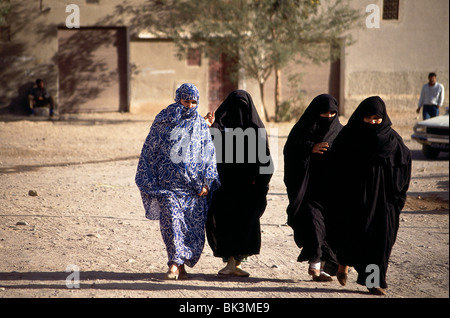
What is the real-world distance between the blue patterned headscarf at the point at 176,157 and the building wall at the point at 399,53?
43.8 feet

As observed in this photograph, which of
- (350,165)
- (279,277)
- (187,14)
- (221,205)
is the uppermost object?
(187,14)

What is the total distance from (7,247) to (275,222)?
276cm

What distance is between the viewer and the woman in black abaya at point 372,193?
4.38m

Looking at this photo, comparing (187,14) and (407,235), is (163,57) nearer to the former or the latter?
(187,14)

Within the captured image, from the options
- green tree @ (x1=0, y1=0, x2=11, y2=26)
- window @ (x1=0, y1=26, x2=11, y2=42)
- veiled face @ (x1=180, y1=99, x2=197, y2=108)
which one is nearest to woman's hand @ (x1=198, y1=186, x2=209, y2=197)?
veiled face @ (x1=180, y1=99, x2=197, y2=108)

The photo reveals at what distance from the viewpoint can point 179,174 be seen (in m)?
4.65

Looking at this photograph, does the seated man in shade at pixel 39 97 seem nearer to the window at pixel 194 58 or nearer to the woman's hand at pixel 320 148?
the window at pixel 194 58

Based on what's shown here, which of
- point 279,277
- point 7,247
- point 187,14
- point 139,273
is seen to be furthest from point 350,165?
point 187,14

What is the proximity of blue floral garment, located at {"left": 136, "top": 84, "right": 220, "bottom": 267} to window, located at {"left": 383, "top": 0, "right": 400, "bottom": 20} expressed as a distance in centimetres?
1419

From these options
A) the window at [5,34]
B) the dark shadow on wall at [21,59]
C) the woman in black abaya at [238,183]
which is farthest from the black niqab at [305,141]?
the window at [5,34]

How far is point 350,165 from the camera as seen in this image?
4.54 m

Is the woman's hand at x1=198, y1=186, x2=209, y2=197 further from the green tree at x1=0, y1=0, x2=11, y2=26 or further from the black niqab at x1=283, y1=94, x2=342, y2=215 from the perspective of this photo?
the green tree at x1=0, y1=0, x2=11, y2=26

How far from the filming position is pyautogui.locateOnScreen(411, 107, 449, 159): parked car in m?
10.7

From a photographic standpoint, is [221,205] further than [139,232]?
No
